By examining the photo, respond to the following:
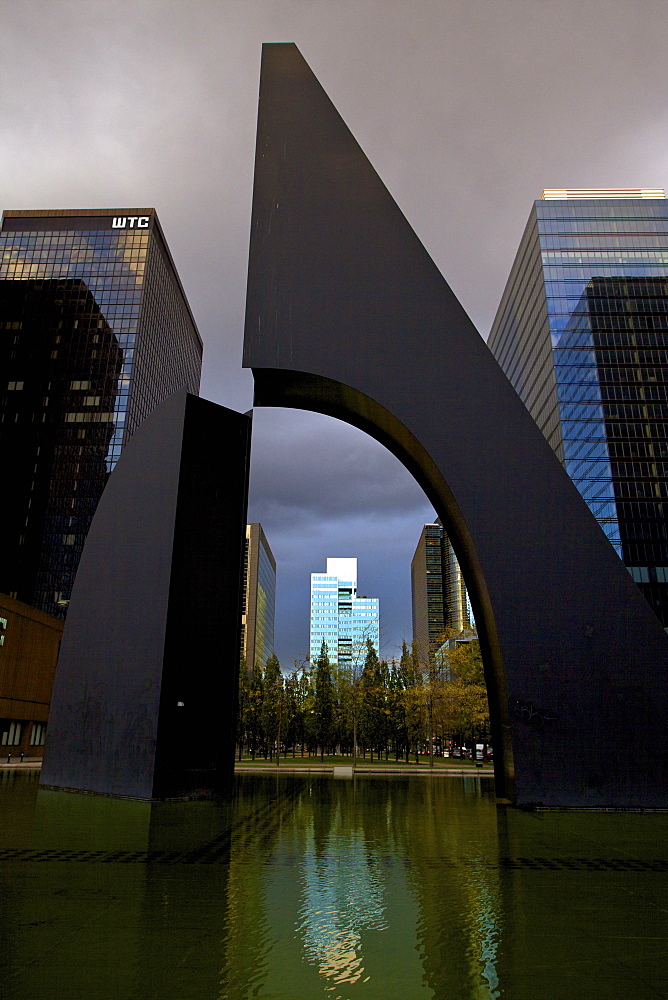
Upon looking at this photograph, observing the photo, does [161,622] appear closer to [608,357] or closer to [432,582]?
[608,357]

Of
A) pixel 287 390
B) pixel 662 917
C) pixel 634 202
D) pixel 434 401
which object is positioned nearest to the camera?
pixel 662 917

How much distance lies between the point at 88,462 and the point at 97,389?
24.8 feet

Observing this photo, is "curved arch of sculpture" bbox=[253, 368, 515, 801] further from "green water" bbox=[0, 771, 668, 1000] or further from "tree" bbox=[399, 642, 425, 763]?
"tree" bbox=[399, 642, 425, 763]

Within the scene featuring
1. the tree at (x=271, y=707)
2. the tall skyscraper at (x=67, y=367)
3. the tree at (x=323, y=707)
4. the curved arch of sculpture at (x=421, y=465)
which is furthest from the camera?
the tall skyscraper at (x=67, y=367)

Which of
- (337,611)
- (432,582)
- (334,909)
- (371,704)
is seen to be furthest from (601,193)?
(337,611)

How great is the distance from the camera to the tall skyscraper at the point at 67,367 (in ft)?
206

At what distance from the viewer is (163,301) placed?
249ft

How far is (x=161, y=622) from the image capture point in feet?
45.9

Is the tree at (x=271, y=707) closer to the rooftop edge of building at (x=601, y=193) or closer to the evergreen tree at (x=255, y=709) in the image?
the evergreen tree at (x=255, y=709)

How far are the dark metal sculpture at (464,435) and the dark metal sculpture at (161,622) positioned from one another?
292cm

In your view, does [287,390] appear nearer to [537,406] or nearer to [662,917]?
[662,917]

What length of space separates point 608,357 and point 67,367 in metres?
51.0

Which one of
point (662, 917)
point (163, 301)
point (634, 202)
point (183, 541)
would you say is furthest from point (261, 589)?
point (662, 917)

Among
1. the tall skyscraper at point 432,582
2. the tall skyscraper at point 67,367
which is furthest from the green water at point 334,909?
the tall skyscraper at point 432,582
